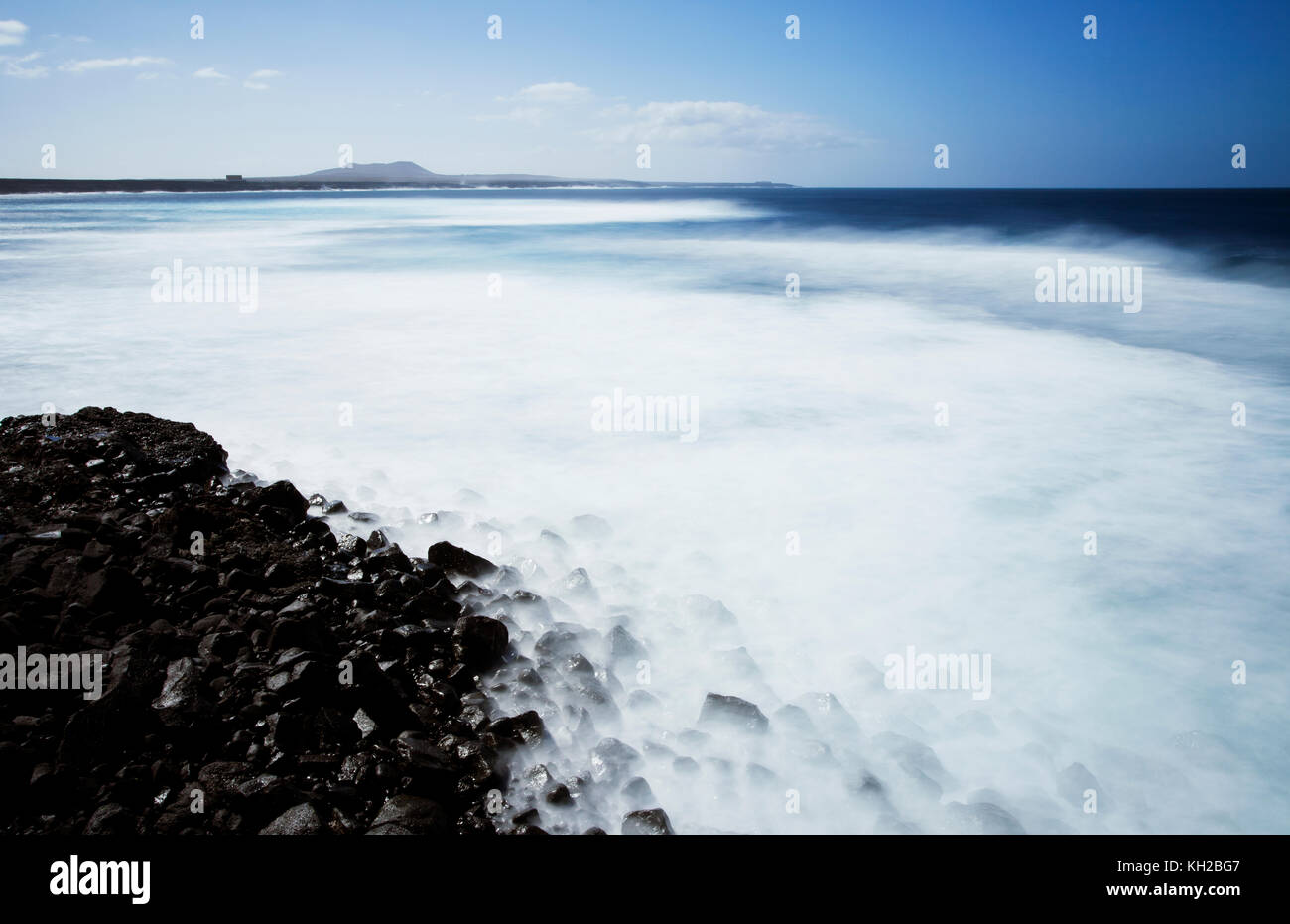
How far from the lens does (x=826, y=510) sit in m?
5.60

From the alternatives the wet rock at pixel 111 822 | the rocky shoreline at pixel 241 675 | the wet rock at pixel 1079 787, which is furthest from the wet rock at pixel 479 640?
the wet rock at pixel 1079 787

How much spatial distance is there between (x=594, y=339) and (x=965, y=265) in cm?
1492

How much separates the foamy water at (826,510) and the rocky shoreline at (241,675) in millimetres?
348

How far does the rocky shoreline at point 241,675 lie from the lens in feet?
8.61

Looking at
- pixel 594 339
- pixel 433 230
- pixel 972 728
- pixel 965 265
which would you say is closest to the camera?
pixel 972 728

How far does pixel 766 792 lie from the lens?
3.05m

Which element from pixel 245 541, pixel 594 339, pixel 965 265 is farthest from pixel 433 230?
pixel 245 541

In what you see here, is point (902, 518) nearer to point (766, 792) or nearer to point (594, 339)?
point (766, 792)

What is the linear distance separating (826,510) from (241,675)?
3921mm

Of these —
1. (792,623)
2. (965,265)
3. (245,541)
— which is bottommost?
(792,623)

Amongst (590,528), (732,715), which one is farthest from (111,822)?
(590,528)
